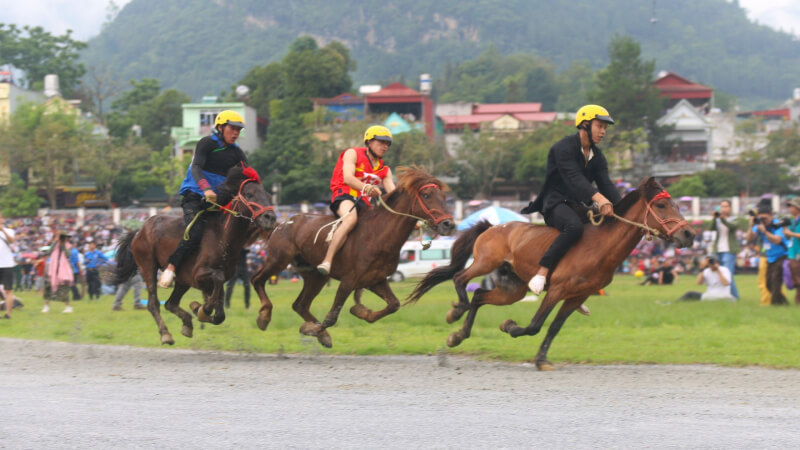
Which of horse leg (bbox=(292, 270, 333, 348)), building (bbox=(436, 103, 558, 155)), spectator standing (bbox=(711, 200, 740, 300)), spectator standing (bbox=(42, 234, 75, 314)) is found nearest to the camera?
horse leg (bbox=(292, 270, 333, 348))

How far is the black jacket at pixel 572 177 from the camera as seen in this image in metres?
10.5

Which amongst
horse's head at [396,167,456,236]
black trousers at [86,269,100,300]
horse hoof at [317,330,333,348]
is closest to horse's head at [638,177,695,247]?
horse's head at [396,167,456,236]

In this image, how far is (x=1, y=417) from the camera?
22.9 ft

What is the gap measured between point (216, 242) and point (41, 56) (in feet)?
377

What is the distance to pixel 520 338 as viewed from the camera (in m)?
13.1

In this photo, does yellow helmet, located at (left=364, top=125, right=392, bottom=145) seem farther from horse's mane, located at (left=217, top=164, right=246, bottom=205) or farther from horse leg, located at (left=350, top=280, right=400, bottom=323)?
horse leg, located at (left=350, top=280, right=400, bottom=323)

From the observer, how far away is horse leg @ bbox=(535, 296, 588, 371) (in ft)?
32.8

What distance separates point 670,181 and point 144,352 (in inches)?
2814

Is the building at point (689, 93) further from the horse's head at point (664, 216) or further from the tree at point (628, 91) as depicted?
the horse's head at point (664, 216)

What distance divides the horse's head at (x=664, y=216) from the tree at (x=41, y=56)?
A: 114011mm

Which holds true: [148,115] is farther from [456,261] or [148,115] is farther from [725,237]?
[456,261]

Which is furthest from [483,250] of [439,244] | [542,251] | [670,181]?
[670,181]

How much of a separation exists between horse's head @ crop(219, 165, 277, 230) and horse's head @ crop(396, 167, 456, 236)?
5.47ft

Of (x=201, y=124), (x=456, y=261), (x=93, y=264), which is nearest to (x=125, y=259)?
(x=456, y=261)
